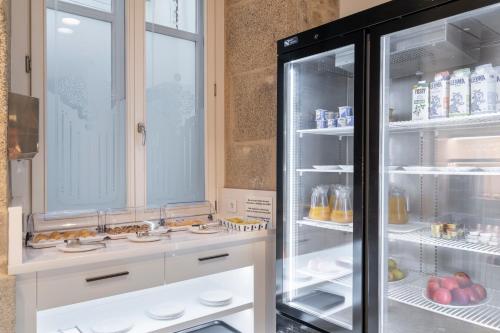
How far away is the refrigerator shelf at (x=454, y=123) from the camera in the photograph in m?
1.60

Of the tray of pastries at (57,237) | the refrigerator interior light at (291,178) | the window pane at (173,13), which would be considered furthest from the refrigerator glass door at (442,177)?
the window pane at (173,13)

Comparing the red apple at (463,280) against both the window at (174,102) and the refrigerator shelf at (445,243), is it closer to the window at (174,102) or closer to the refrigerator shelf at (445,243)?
the refrigerator shelf at (445,243)

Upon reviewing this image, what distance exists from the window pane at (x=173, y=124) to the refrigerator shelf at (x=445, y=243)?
1.62 metres

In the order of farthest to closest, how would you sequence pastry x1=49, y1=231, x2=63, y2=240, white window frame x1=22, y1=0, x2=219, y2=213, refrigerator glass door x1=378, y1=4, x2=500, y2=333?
1. white window frame x1=22, y1=0, x2=219, y2=213
2. pastry x1=49, y1=231, x2=63, y2=240
3. refrigerator glass door x1=378, y1=4, x2=500, y2=333

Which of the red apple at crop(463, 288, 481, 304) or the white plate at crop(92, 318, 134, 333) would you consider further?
the white plate at crop(92, 318, 134, 333)

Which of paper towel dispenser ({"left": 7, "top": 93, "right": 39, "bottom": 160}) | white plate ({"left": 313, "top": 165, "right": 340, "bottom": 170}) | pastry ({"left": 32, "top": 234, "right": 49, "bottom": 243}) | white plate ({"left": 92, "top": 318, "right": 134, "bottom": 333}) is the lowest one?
white plate ({"left": 92, "top": 318, "right": 134, "bottom": 333})

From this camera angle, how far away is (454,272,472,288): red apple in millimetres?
1773

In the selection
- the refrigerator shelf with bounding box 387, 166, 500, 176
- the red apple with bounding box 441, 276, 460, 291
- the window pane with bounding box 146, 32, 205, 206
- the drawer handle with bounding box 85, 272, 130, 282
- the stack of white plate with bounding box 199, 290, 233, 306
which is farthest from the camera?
the window pane with bounding box 146, 32, 205, 206

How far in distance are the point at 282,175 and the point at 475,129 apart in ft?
3.30

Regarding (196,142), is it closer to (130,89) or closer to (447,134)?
(130,89)

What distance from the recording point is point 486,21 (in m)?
1.65

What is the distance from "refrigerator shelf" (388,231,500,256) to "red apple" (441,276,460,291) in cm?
16

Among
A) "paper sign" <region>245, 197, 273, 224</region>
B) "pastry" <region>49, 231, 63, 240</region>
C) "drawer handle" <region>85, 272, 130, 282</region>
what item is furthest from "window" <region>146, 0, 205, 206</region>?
"drawer handle" <region>85, 272, 130, 282</region>

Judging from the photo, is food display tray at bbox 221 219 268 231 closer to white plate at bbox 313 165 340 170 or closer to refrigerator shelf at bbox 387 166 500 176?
white plate at bbox 313 165 340 170
